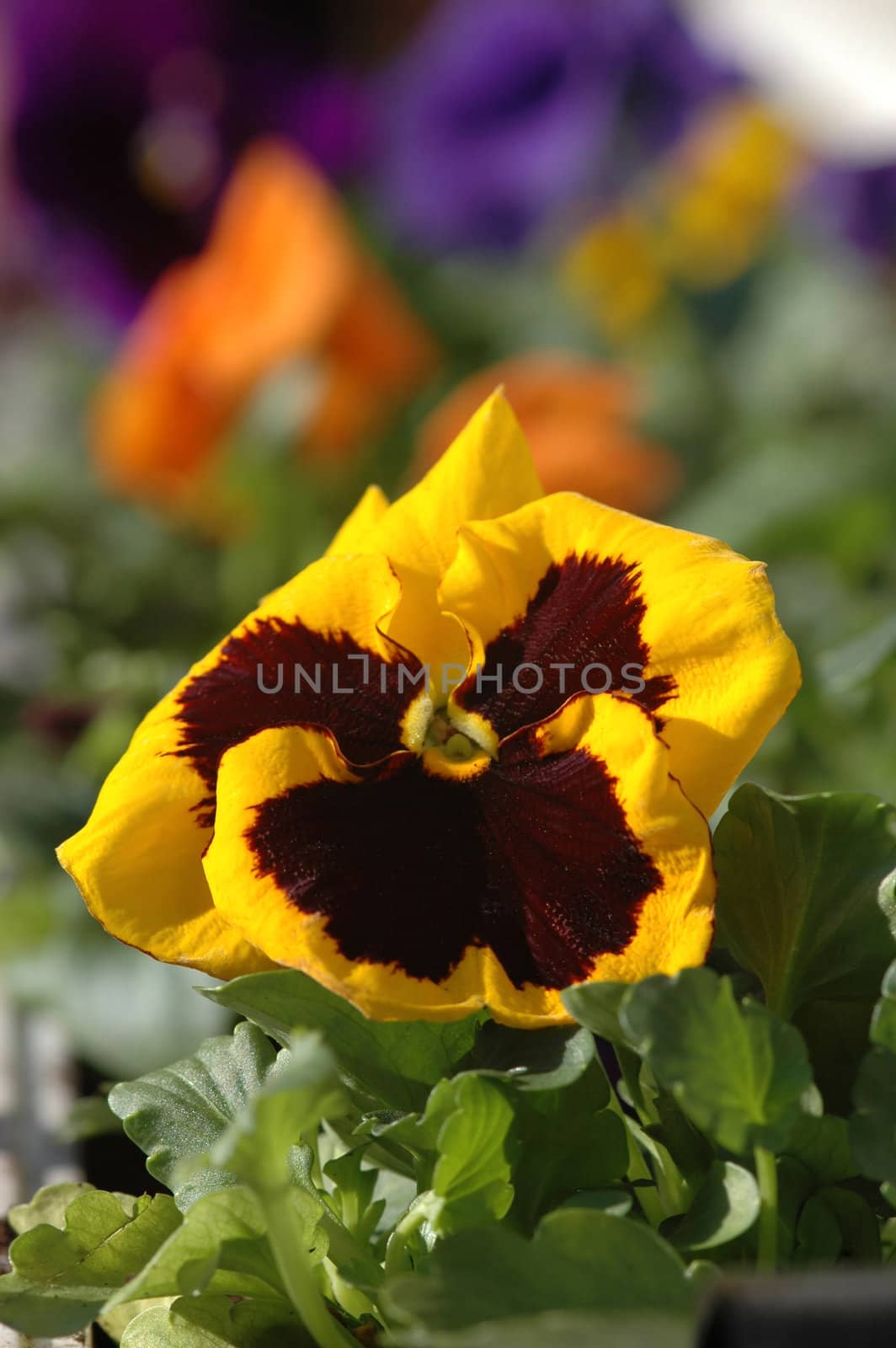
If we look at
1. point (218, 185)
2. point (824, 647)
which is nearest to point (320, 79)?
point (218, 185)

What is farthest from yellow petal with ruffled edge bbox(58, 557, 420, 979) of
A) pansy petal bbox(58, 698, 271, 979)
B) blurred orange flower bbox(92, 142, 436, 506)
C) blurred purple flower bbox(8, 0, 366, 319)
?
blurred purple flower bbox(8, 0, 366, 319)

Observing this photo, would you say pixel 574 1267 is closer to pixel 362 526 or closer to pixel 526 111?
pixel 362 526

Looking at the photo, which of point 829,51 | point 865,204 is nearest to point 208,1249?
point 865,204

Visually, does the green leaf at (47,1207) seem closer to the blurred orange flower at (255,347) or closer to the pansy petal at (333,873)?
the pansy petal at (333,873)

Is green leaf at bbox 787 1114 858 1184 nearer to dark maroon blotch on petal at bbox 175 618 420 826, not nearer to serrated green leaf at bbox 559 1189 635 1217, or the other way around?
serrated green leaf at bbox 559 1189 635 1217

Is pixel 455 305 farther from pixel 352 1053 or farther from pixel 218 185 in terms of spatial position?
pixel 352 1053

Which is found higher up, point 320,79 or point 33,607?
point 320,79

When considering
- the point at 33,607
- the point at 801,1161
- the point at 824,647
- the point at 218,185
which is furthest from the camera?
the point at 218,185
